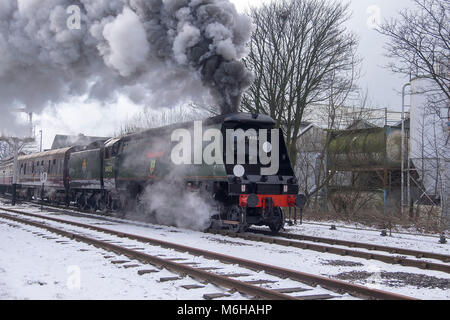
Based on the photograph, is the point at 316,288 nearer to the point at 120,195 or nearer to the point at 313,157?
the point at 120,195

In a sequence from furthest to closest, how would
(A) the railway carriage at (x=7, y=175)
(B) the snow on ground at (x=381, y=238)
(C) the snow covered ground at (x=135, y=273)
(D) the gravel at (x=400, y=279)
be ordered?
(A) the railway carriage at (x=7, y=175) → (B) the snow on ground at (x=381, y=238) → (D) the gravel at (x=400, y=279) → (C) the snow covered ground at (x=135, y=273)

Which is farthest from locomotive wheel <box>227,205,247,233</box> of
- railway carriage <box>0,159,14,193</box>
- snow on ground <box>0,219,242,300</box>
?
railway carriage <box>0,159,14,193</box>

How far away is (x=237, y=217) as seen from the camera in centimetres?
1172

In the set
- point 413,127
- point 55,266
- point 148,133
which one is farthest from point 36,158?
point 55,266

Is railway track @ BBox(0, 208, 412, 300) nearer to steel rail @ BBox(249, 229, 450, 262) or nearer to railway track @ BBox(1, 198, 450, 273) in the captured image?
railway track @ BBox(1, 198, 450, 273)

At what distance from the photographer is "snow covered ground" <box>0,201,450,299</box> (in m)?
5.56

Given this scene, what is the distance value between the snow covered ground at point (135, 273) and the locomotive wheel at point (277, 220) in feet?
5.26

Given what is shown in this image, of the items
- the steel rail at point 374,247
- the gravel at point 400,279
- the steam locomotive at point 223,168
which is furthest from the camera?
the steam locomotive at point 223,168

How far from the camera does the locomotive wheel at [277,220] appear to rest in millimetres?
12211

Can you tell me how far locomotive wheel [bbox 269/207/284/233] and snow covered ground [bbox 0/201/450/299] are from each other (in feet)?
5.26

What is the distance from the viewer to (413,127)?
20750 mm

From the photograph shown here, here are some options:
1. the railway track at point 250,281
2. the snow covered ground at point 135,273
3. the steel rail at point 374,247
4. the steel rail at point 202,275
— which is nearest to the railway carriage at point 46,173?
the snow covered ground at point 135,273

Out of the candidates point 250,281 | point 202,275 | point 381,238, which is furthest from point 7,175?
point 250,281

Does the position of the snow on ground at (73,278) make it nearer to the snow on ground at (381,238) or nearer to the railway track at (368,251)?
the railway track at (368,251)
